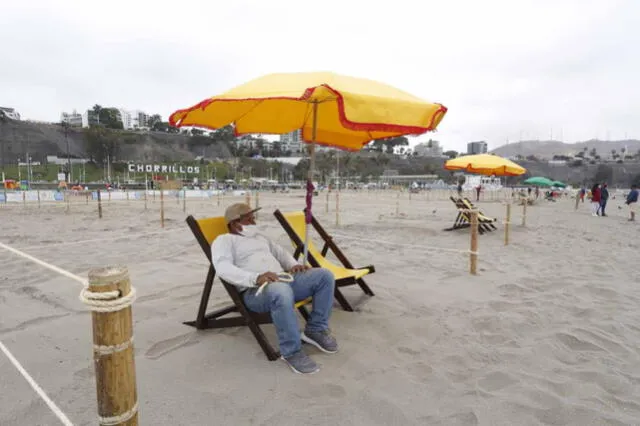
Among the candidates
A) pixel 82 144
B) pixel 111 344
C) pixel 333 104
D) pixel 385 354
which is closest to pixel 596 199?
pixel 333 104

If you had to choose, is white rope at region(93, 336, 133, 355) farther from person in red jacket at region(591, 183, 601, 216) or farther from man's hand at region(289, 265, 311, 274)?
person in red jacket at region(591, 183, 601, 216)

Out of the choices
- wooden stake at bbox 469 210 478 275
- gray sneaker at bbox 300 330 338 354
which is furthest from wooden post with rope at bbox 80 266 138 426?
wooden stake at bbox 469 210 478 275

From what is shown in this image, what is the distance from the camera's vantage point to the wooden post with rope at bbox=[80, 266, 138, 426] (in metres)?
1.32

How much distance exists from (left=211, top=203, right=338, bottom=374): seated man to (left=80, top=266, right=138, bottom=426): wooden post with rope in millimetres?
1250

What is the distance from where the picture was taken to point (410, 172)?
11325 centimetres

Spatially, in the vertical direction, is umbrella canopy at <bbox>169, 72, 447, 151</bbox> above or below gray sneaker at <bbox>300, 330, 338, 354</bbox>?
above

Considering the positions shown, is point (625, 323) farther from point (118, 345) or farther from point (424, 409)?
point (118, 345)

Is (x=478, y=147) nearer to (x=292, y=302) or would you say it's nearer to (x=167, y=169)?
(x=167, y=169)

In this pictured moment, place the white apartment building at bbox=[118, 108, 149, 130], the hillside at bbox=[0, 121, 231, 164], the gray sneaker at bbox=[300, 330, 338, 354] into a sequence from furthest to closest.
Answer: the white apartment building at bbox=[118, 108, 149, 130] → the hillside at bbox=[0, 121, 231, 164] → the gray sneaker at bbox=[300, 330, 338, 354]

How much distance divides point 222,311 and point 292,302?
928 mm

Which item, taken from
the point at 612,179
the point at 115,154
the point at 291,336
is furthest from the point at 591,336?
the point at 612,179

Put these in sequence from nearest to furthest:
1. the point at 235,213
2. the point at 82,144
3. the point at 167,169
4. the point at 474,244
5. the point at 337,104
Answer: the point at 337,104
the point at 235,213
the point at 474,244
the point at 167,169
the point at 82,144

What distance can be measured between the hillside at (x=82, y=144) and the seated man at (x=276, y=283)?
9178cm

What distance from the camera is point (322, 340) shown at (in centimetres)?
279
